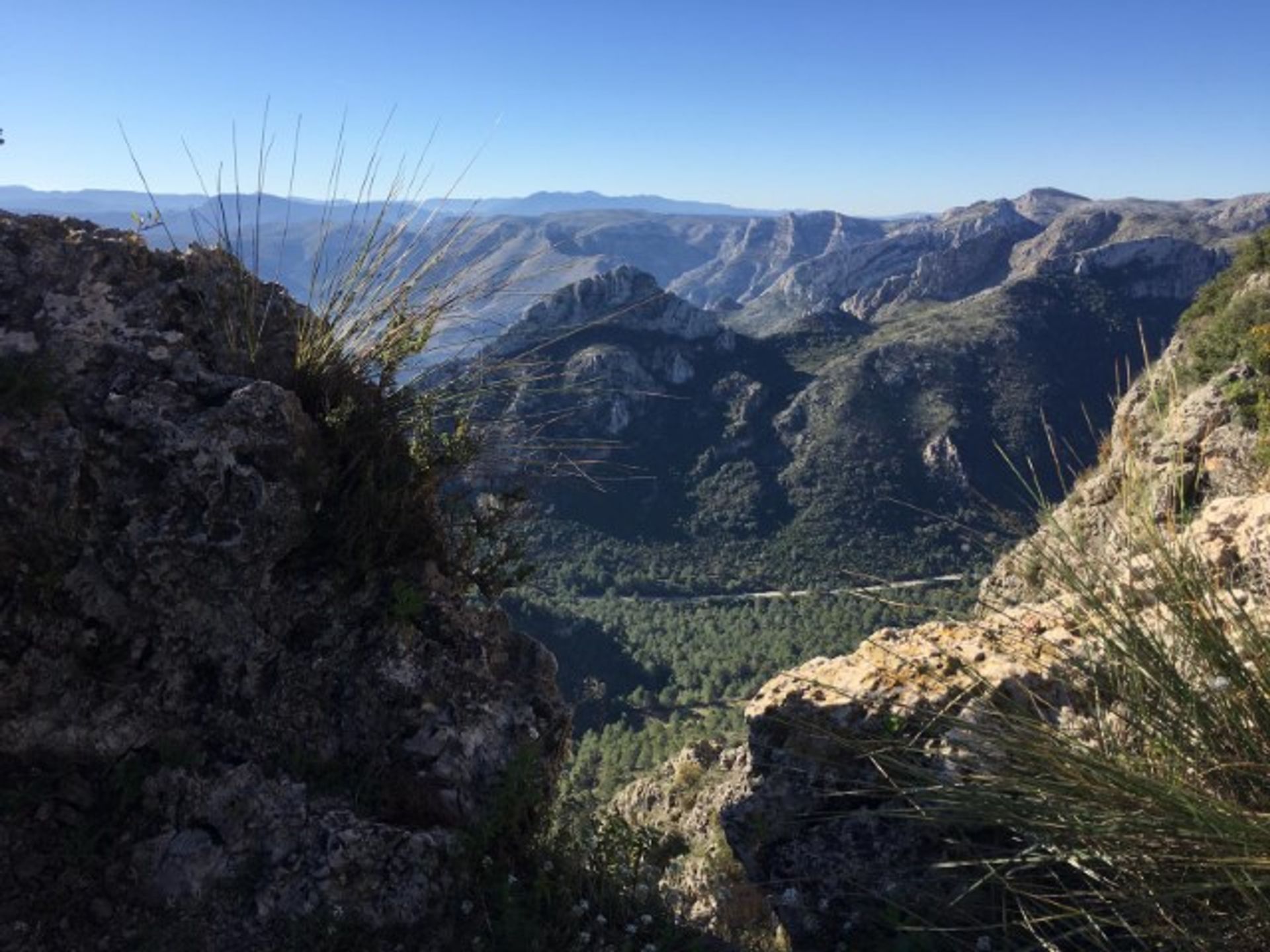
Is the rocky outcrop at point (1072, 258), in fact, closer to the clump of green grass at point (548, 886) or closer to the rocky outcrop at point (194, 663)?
the rocky outcrop at point (194, 663)

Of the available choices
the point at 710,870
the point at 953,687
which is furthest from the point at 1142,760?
the point at 710,870

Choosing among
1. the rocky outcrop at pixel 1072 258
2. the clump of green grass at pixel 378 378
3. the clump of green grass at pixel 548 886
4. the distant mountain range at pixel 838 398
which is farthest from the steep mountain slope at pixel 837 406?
the clump of green grass at pixel 548 886

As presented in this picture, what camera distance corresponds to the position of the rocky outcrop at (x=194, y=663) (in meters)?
3.15

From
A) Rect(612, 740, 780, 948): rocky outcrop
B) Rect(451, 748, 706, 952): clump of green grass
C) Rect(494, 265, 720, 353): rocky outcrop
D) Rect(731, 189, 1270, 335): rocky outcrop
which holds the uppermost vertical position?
Rect(731, 189, 1270, 335): rocky outcrop

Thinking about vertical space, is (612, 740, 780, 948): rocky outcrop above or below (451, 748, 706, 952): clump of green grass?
below

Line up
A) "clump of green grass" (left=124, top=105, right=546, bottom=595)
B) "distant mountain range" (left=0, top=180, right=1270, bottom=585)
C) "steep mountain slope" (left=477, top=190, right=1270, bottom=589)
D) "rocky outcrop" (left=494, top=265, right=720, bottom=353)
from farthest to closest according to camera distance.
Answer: "rocky outcrop" (left=494, top=265, right=720, bottom=353) < "distant mountain range" (left=0, top=180, right=1270, bottom=585) < "steep mountain slope" (left=477, top=190, right=1270, bottom=589) < "clump of green grass" (left=124, top=105, right=546, bottom=595)

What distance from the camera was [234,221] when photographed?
4.50 m

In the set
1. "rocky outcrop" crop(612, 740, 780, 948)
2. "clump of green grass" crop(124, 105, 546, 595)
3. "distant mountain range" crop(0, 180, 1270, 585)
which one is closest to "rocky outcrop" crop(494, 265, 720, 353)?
"distant mountain range" crop(0, 180, 1270, 585)

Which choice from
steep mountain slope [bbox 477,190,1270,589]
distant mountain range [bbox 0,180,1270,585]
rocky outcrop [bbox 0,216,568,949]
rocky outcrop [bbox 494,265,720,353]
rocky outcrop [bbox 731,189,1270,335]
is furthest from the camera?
rocky outcrop [bbox 731,189,1270,335]

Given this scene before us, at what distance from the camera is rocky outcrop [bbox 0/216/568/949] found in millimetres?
3148

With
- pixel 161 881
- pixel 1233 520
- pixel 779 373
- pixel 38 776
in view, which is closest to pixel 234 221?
pixel 38 776

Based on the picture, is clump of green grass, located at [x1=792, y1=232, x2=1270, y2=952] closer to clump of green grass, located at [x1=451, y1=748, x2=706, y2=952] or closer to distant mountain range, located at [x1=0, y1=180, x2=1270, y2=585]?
clump of green grass, located at [x1=451, y1=748, x2=706, y2=952]

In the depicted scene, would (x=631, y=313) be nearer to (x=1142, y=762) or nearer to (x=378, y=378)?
(x=378, y=378)

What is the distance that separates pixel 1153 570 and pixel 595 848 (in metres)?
2.78
